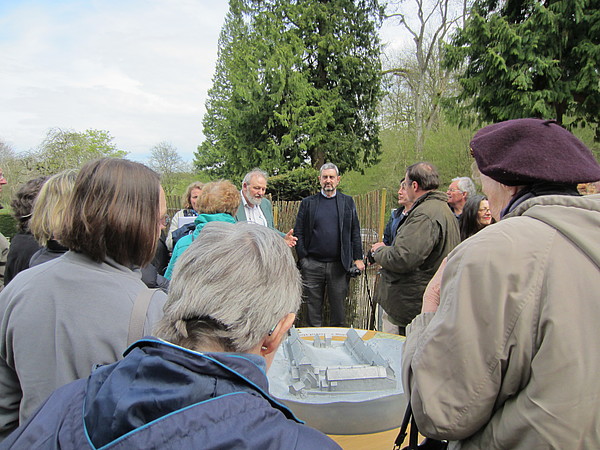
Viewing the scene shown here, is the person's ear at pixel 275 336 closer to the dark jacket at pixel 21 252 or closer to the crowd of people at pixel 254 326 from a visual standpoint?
the crowd of people at pixel 254 326

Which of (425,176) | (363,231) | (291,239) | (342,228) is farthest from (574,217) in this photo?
(363,231)

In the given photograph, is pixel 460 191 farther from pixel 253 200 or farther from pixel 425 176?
pixel 253 200

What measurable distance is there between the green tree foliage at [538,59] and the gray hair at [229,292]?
10.9 meters

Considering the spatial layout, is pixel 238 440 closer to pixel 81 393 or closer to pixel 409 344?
pixel 81 393

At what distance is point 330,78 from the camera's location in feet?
53.8

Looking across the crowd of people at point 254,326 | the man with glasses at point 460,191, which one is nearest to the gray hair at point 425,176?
the man with glasses at point 460,191

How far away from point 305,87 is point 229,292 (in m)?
15.8

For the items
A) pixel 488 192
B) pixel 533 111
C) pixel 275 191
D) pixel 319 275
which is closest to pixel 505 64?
pixel 533 111

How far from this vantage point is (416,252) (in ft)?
9.36

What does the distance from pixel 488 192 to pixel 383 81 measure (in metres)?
18.6

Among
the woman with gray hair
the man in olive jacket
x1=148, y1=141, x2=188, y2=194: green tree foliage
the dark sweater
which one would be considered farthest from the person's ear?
x1=148, y1=141, x2=188, y2=194: green tree foliage

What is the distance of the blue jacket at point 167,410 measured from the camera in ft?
2.07

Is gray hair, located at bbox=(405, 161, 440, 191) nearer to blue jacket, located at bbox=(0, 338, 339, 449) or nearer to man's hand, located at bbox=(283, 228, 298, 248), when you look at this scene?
man's hand, located at bbox=(283, 228, 298, 248)

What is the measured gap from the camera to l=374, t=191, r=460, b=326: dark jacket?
2.84m
